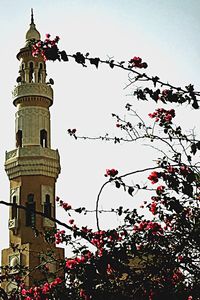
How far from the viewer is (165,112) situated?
6.26 m

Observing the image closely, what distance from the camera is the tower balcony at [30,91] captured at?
73.4 ft

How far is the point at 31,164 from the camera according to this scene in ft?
70.2

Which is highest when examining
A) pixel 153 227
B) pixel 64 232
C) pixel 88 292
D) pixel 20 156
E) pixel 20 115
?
pixel 20 115

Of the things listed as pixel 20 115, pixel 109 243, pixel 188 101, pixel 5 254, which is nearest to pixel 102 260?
pixel 109 243

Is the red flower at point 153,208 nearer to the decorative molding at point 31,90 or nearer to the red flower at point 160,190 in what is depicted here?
the red flower at point 160,190

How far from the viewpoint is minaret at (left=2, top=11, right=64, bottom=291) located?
20516 mm

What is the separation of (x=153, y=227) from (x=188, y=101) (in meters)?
2.12

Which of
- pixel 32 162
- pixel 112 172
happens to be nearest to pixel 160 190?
pixel 112 172

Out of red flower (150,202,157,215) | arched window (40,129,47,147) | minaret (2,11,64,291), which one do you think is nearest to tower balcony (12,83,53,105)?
minaret (2,11,64,291)

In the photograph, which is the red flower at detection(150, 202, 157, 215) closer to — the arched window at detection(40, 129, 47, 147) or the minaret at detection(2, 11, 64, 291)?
the minaret at detection(2, 11, 64, 291)

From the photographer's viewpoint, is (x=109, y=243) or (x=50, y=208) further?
(x=50, y=208)

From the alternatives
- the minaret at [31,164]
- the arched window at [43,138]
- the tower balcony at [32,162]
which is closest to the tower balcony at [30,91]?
the minaret at [31,164]

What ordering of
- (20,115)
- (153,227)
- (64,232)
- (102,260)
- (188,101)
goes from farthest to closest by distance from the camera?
1. (20,115)
2. (64,232)
3. (153,227)
4. (188,101)
5. (102,260)

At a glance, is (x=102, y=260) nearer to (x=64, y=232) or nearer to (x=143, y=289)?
(x=143, y=289)
